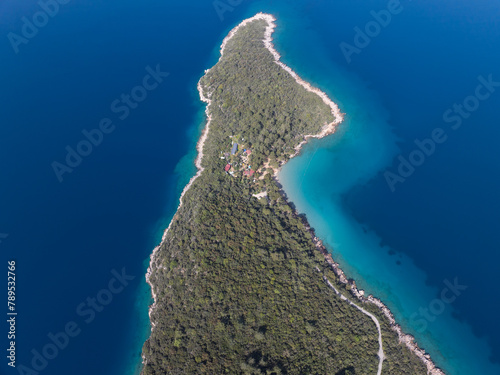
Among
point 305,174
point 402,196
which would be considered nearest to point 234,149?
point 305,174

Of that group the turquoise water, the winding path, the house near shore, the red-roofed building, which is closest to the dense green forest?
the winding path

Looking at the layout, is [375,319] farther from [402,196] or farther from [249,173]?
[249,173]

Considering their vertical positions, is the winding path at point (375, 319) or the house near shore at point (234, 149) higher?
the house near shore at point (234, 149)

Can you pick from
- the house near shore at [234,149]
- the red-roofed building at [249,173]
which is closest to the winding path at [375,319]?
the red-roofed building at [249,173]

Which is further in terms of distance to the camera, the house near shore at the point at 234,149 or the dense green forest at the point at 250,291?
the house near shore at the point at 234,149

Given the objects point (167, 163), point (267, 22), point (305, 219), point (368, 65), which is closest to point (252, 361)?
point (305, 219)

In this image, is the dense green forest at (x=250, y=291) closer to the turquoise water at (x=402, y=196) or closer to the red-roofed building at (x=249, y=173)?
the red-roofed building at (x=249, y=173)
